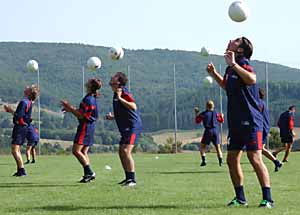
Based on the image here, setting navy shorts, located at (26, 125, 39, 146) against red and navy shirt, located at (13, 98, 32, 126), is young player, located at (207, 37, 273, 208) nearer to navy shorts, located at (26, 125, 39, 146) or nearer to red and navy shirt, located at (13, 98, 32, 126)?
red and navy shirt, located at (13, 98, 32, 126)

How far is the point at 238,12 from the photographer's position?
40.7 feet

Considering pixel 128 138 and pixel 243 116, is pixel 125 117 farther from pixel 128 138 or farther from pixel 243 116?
pixel 243 116

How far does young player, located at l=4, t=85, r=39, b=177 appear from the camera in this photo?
15.4 m

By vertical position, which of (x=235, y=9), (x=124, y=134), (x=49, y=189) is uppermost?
(x=235, y=9)

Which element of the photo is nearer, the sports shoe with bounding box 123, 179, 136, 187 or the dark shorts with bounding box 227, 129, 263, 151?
the dark shorts with bounding box 227, 129, 263, 151

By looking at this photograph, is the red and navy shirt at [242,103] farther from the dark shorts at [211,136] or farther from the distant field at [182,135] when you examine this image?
the distant field at [182,135]

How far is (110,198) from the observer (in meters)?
10.4

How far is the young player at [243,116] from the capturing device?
885 centimetres

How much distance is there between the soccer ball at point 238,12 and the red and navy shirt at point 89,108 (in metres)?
2.82

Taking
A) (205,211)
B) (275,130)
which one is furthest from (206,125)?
(275,130)

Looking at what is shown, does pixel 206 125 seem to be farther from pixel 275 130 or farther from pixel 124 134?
pixel 275 130

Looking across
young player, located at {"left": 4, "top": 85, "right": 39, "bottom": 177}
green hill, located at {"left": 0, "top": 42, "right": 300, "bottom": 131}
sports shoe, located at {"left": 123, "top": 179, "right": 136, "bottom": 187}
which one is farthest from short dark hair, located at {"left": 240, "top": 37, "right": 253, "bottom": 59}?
green hill, located at {"left": 0, "top": 42, "right": 300, "bottom": 131}

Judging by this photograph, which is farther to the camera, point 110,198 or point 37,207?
point 110,198

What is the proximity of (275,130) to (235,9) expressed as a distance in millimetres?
23673
